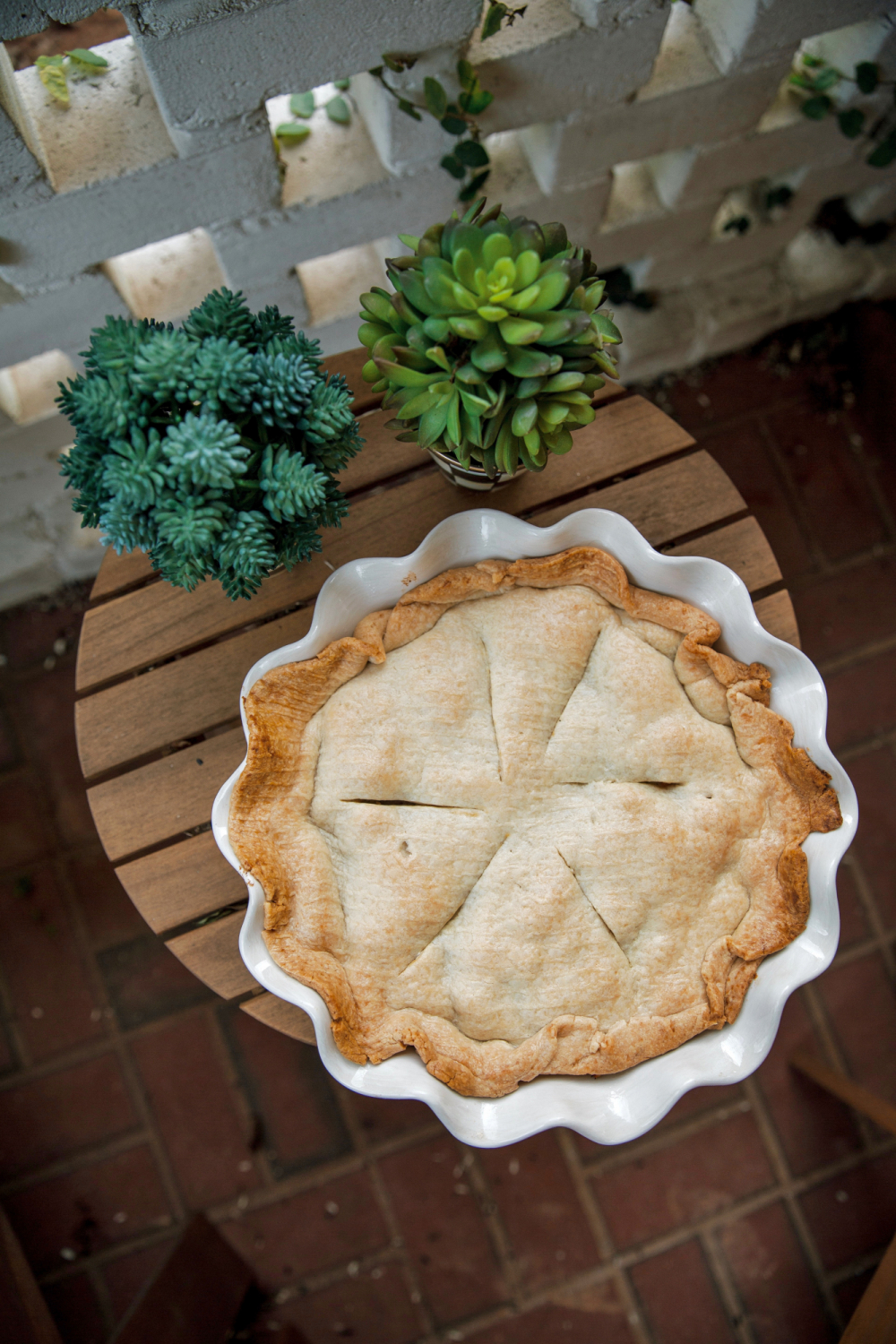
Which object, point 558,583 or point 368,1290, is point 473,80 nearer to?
point 558,583

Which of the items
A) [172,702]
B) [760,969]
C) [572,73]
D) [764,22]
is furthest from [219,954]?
[764,22]

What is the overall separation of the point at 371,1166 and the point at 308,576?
167 centimetres

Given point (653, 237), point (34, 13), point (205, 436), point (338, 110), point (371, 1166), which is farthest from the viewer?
point (371, 1166)

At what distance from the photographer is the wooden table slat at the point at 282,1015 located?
4.98 feet

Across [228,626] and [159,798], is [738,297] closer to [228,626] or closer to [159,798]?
[228,626]

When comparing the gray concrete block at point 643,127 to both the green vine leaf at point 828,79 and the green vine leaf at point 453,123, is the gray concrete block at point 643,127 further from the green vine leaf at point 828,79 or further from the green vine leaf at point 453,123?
the green vine leaf at point 453,123

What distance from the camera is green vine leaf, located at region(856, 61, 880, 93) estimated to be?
1693 mm

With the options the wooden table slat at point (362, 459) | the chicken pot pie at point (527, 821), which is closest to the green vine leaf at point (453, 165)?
the wooden table slat at point (362, 459)

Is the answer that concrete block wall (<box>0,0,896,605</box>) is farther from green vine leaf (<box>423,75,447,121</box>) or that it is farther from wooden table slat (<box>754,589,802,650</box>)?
wooden table slat (<box>754,589,802,650</box>)

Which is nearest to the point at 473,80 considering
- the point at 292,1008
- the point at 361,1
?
the point at 361,1

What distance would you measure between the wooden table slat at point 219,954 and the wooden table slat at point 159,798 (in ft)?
0.57

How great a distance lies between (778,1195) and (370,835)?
69.3 inches

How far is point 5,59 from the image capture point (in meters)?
1.41

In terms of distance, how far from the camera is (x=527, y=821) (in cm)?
145
